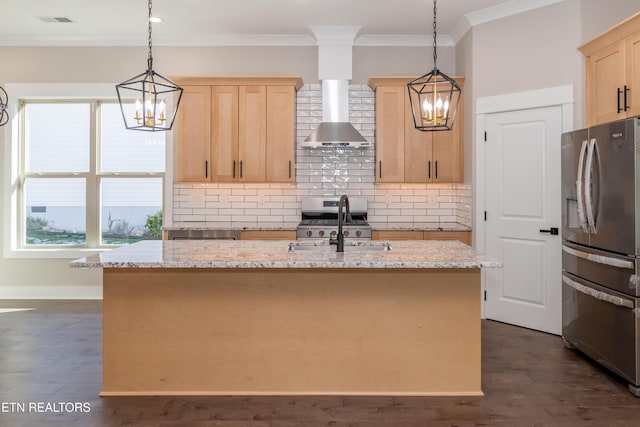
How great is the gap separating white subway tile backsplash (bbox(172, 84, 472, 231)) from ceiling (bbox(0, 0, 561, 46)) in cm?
82

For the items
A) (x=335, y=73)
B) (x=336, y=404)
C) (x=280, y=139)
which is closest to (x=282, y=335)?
(x=336, y=404)

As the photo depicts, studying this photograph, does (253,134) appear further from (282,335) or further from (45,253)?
(282,335)

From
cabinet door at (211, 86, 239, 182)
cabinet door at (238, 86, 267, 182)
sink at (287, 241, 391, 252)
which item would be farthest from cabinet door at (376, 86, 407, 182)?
sink at (287, 241, 391, 252)

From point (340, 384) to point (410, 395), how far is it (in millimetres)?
416

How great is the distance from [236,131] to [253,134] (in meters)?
0.18

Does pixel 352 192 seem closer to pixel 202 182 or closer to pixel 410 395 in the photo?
pixel 202 182

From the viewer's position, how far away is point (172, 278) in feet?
9.89

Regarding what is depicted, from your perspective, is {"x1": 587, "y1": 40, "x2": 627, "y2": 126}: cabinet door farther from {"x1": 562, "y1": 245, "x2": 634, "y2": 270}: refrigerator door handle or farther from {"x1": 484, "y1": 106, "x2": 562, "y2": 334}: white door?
{"x1": 562, "y1": 245, "x2": 634, "y2": 270}: refrigerator door handle

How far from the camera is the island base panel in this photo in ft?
9.84

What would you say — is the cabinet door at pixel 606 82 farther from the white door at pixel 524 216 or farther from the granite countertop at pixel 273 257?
the granite countertop at pixel 273 257

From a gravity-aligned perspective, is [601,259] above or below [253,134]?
below

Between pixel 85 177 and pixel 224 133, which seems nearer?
pixel 224 133

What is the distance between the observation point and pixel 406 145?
5371 millimetres

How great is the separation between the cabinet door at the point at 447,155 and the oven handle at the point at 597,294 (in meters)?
1.69
